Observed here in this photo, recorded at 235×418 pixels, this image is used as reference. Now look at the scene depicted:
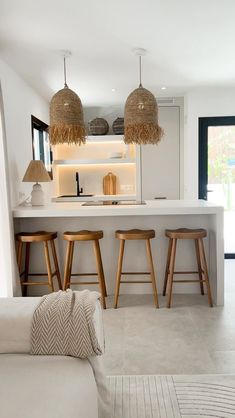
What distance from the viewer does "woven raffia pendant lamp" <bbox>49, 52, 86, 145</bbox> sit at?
3441 mm

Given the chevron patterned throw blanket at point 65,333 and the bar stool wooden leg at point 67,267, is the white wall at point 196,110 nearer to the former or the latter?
the bar stool wooden leg at point 67,267

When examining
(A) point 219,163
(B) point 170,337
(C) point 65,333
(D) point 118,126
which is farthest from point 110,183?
(C) point 65,333

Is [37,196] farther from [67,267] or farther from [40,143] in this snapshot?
[40,143]

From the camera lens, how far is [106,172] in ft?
20.5

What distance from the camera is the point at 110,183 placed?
6.14m

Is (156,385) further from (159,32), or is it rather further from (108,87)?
(108,87)

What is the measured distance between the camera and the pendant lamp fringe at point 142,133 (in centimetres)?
354

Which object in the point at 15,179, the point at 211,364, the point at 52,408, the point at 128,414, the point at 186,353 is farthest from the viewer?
the point at 15,179

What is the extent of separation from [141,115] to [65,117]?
75 centimetres

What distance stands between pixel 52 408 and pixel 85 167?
17.3 ft

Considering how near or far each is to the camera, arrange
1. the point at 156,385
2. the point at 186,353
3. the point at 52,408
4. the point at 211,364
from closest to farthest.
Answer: the point at 52,408
the point at 156,385
the point at 211,364
the point at 186,353

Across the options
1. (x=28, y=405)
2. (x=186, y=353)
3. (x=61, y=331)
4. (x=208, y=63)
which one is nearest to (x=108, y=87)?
(x=208, y=63)

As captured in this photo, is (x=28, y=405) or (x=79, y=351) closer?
(x=28, y=405)

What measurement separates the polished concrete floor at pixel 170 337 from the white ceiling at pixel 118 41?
2.53 metres
